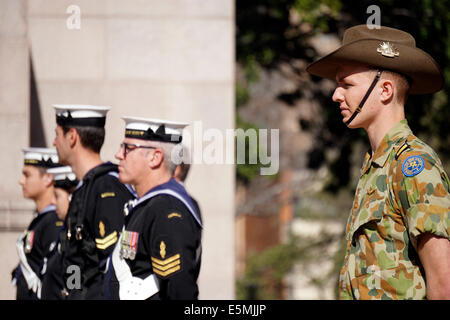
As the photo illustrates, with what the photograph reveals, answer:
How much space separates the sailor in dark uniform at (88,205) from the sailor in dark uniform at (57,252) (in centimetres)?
24

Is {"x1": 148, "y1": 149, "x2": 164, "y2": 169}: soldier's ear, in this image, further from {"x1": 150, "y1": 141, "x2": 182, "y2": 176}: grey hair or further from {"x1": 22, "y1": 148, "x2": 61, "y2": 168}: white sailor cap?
{"x1": 22, "y1": 148, "x2": 61, "y2": 168}: white sailor cap

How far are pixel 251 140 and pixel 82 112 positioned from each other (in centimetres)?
1122

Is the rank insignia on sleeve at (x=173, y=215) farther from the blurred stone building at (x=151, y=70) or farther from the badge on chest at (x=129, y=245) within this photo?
the blurred stone building at (x=151, y=70)

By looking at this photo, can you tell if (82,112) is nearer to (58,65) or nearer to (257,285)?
(58,65)

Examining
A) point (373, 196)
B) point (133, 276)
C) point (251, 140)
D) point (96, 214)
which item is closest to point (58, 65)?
point (96, 214)

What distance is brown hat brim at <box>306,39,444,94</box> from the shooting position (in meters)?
4.24

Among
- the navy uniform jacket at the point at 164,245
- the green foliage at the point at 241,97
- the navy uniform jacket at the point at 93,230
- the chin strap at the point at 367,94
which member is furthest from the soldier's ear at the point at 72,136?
the green foliage at the point at 241,97

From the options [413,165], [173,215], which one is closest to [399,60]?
[413,165]

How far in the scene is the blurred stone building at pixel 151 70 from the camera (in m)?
9.48

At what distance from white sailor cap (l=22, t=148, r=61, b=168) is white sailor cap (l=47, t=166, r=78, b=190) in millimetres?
190

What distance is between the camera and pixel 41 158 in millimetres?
7859

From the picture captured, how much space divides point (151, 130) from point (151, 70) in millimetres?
3862

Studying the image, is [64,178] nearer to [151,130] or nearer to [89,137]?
[89,137]

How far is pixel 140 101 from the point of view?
9.50 m
